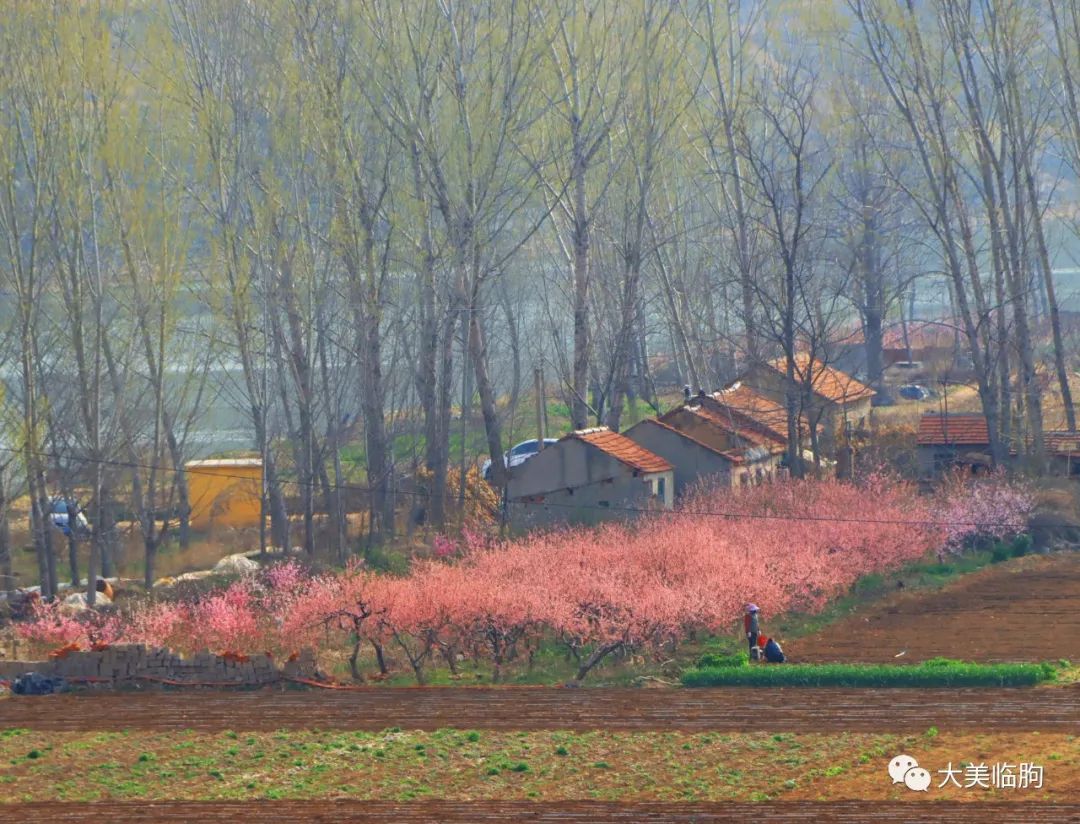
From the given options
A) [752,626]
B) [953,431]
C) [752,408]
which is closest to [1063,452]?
[953,431]

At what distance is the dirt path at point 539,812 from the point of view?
12750mm

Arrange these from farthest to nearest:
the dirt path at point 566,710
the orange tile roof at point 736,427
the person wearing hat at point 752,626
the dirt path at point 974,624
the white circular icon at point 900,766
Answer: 1. the orange tile roof at point 736,427
2. the person wearing hat at point 752,626
3. the dirt path at point 974,624
4. the dirt path at point 566,710
5. the white circular icon at point 900,766

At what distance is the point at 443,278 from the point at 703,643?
16.7m

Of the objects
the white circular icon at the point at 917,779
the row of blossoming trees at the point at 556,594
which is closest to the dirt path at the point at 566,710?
the white circular icon at the point at 917,779

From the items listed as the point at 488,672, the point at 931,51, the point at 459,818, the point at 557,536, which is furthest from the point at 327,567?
the point at 931,51

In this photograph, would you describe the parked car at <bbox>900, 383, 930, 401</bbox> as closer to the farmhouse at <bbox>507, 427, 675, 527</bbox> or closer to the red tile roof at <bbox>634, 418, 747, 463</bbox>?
the red tile roof at <bbox>634, 418, 747, 463</bbox>

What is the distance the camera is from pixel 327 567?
93.7ft

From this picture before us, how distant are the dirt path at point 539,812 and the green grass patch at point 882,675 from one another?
5.73 meters

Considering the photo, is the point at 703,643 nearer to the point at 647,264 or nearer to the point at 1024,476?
the point at 1024,476

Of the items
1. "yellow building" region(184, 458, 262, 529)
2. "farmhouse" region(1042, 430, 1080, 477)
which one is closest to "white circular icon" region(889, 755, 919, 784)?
"farmhouse" region(1042, 430, 1080, 477)

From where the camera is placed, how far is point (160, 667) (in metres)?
20.6

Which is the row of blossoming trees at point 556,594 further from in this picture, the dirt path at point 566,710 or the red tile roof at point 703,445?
the red tile roof at point 703,445

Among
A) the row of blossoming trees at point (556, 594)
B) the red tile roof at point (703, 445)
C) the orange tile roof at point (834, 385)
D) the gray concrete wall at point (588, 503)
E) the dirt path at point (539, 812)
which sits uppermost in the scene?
the orange tile roof at point (834, 385)

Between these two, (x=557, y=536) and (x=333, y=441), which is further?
(x=333, y=441)
